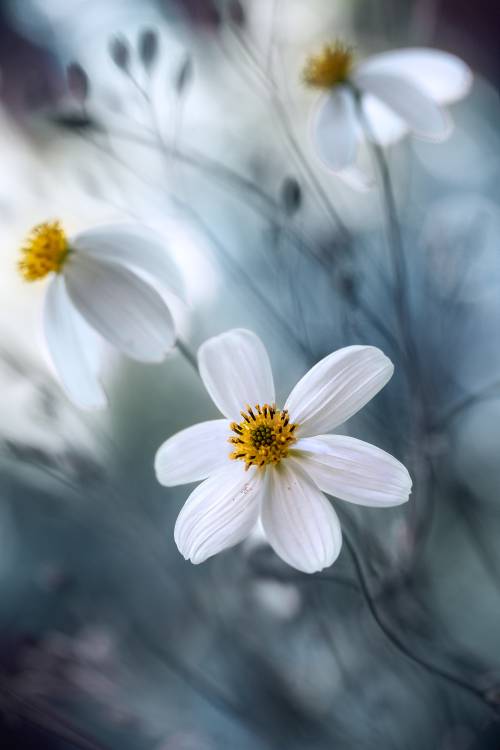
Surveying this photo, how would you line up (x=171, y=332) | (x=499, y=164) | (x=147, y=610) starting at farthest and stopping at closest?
(x=499, y=164)
(x=147, y=610)
(x=171, y=332)

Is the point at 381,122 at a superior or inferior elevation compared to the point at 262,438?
superior

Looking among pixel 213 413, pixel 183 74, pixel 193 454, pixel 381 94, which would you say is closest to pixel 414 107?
pixel 381 94

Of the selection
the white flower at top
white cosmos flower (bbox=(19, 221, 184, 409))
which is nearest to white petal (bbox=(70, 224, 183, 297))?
white cosmos flower (bbox=(19, 221, 184, 409))

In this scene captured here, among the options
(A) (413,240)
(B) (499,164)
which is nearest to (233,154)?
(A) (413,240)

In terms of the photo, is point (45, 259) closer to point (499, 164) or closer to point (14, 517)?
point (14, 517)

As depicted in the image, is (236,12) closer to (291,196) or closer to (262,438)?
(291,196)

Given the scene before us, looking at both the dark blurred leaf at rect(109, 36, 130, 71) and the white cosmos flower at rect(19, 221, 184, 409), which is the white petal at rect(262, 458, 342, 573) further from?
the dark blurred leaf at rect(109, 36, 130, 71)

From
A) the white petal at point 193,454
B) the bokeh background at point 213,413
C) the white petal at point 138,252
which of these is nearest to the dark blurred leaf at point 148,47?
the bokeh background at point 213,413
